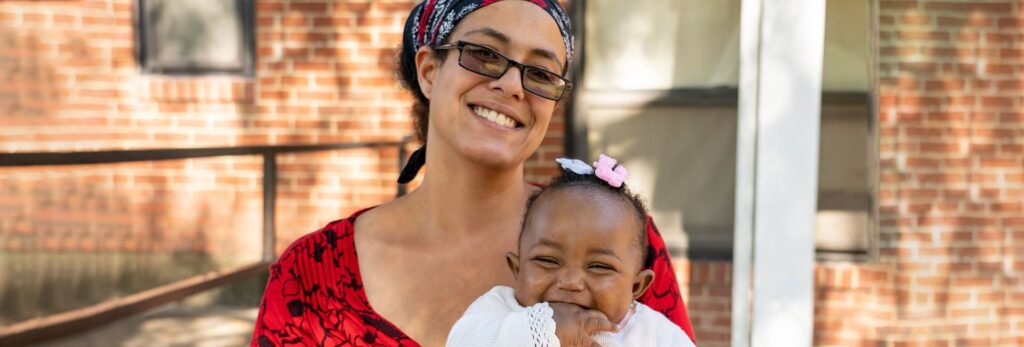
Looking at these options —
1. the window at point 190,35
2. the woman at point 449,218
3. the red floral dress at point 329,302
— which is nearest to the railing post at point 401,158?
the window at point 190,35

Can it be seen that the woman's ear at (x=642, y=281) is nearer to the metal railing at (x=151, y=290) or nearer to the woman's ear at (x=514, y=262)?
the woman's ear at (x=514, y=262)

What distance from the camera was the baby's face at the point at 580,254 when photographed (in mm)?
2201

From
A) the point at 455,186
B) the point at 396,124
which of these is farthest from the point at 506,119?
the point at 396,124

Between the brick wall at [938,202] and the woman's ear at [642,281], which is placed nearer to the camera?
the woman's ear at [642,281]

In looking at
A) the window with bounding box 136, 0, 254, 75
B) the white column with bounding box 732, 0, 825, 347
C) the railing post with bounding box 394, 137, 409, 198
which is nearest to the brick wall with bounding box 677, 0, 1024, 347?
the white column with bounding box 732, 0, 825, 347

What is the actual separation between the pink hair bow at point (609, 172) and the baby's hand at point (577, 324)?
387 mm

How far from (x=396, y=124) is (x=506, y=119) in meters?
3.71

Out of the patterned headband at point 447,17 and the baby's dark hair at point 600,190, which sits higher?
the patterned headband at point 447,17

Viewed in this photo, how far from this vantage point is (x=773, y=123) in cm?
458

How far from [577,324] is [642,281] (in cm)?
34

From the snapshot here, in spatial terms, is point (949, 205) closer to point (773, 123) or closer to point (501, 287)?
point (773, 123)

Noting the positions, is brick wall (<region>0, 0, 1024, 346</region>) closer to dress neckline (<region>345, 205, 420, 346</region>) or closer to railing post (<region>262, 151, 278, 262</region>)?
railing post (<region>262, 151, 278, 262</region>)

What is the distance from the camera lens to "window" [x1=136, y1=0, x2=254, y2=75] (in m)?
6.36

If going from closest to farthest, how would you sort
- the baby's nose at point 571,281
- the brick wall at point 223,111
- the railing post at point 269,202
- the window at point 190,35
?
the baby's nose at point 571,281
the railing post at point 269,202
the brick wall at point 223,111
the window at point 190,35
